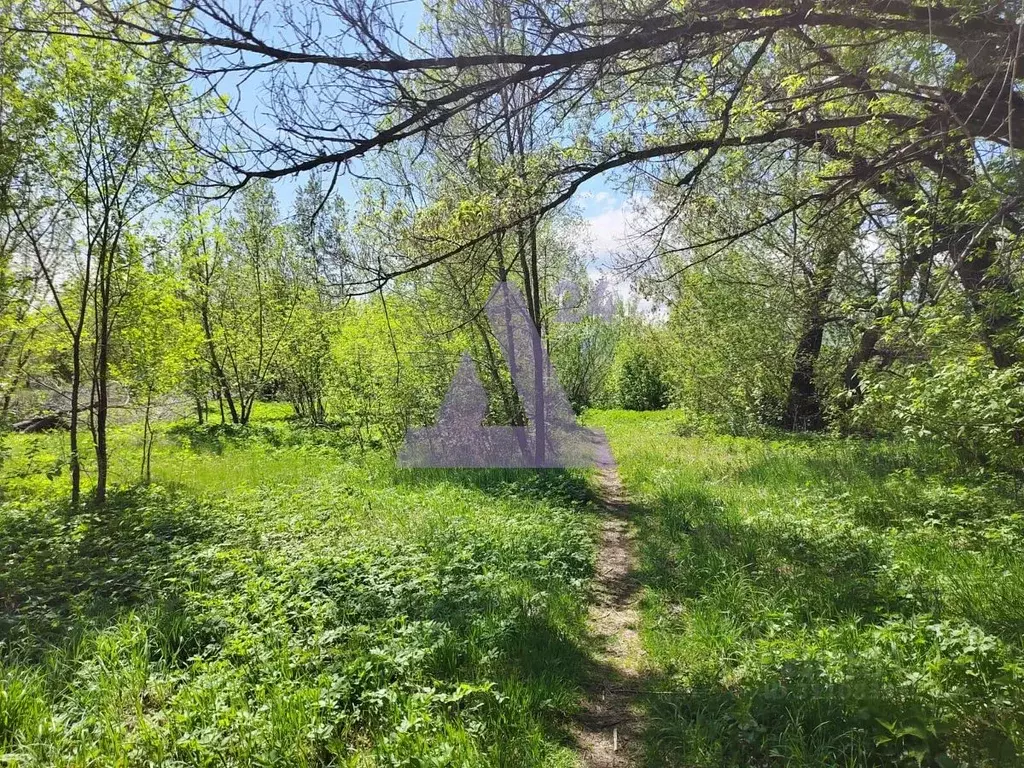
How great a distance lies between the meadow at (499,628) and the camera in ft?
8.67

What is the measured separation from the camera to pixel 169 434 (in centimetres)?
1536

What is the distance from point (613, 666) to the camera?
12.1 feet

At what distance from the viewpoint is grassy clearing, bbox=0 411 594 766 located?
8.90 feet

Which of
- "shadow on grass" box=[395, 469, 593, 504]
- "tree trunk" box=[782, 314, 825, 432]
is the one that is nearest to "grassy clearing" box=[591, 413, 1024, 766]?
"shadow on grass" box=[395, 469, 593, 504]

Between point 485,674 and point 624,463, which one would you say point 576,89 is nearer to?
point 485,674

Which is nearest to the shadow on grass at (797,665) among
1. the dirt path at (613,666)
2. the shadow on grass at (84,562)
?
the dirt path at (613,666)

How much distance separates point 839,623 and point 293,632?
12.5 feet

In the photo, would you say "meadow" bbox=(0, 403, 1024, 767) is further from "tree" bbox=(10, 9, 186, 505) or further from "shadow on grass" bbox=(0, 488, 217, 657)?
"tree" bbox=(10, 9, 186, 505)

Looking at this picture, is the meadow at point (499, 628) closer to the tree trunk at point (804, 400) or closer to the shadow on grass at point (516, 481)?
the shadow on grass at point (516, 481)

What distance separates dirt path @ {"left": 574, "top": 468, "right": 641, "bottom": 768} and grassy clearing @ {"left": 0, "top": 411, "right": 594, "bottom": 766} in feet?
0.46

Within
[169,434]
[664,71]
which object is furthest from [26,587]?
[169,434]

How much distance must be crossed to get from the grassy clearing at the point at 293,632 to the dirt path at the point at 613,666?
14 centimetres

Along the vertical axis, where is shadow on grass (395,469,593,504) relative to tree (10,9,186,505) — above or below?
below

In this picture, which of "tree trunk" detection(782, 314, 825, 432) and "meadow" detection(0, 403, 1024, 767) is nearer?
"meadow" detection(0, 403, 1024, 767)
